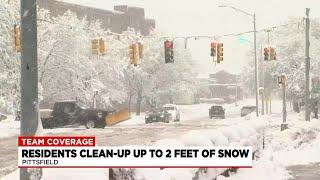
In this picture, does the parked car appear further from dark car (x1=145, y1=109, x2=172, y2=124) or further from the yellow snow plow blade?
dark car (x1=145, y1=109, x2=172, y2=124)

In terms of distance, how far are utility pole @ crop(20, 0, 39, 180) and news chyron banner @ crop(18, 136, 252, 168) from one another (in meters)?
0.17

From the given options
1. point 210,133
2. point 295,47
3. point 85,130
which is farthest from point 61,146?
point 295,47

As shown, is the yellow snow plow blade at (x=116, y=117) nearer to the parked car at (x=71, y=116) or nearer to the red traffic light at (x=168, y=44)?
the parked car at (x=71, y=116)

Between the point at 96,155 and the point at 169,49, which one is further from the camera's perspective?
the point at 169,49

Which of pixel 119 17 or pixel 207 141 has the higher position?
pixel 119 17

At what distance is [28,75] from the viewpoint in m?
8.20

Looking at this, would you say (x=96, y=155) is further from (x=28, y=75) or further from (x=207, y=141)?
(x=207, y=141)

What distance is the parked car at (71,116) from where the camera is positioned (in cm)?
3472

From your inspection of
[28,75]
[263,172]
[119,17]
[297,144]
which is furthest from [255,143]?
[119,17]

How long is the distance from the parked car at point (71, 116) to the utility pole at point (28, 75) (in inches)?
1048

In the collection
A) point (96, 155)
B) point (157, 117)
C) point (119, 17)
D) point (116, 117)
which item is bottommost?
point (157, 117)

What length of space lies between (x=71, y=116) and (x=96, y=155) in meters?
27.3

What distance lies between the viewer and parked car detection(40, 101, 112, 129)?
34.7 meters

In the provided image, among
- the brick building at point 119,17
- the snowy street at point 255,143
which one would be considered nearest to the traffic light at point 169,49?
the snowy street at point 255,143
